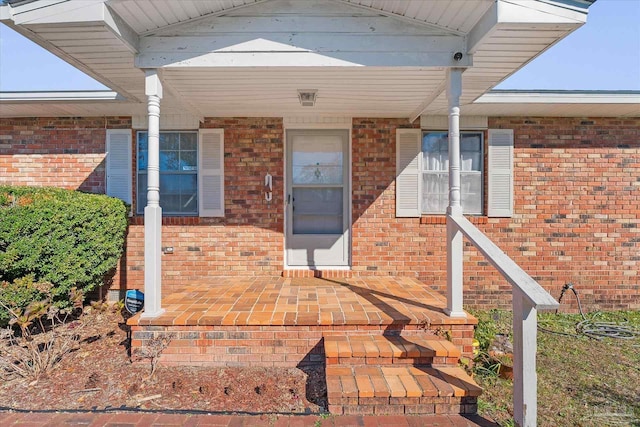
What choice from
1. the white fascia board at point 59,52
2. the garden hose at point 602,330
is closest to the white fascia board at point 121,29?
the white fascia board at point 59,52

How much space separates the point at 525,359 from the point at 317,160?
353 cm

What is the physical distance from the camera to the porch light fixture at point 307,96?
395cm

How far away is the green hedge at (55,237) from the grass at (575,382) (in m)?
4.16

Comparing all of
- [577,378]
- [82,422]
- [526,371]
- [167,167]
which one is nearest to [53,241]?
[167,167]

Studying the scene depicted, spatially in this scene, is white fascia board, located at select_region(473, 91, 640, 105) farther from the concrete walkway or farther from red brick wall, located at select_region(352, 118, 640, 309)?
the concrete walkway

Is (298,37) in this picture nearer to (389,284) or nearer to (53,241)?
(389,284)

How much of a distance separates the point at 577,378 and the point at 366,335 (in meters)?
1.92

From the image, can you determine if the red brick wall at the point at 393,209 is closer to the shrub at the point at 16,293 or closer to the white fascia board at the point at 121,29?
the shrub at the point at 16,293

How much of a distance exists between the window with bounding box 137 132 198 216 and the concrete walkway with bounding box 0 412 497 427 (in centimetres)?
298

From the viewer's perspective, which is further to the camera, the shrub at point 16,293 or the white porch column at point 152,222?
the shrub at point 16,293

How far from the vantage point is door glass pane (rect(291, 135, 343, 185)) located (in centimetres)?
506

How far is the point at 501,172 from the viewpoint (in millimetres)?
5023

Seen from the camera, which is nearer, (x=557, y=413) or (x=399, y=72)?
(x=557, y=413)

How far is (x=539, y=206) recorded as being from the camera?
5.07m
